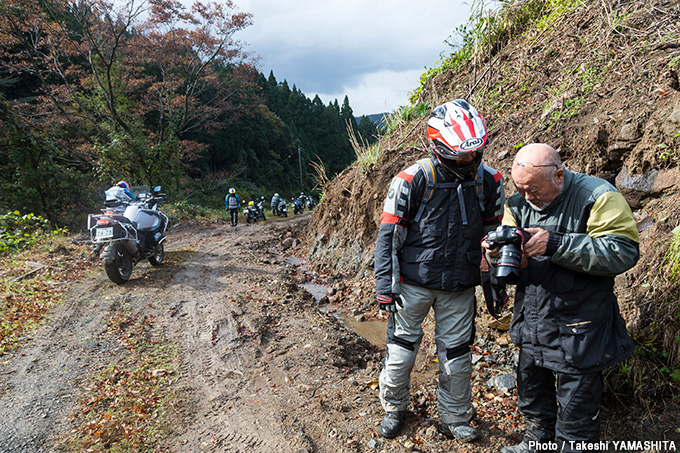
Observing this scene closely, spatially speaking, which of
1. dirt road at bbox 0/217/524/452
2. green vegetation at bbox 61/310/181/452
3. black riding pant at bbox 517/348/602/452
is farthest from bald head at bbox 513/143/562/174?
green vegetation at bbox 61/310/181/452

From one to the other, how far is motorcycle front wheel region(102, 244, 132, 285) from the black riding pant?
20.4 feet

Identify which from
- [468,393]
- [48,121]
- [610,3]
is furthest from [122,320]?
[48,121]

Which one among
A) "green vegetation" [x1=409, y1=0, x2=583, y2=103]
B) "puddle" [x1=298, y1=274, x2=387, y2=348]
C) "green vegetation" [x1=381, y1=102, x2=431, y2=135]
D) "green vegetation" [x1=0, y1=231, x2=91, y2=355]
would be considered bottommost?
"puddle" [x1=298, y1=274, x2=387, y2=348]

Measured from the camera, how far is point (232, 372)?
11.7 feet

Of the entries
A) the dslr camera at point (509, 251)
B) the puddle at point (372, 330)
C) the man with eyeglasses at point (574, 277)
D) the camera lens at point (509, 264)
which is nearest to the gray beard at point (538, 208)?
the man with eyeglasses at point (574, 277)

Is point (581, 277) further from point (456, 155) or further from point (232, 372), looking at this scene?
point (232, 372)

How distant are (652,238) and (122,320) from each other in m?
5.74

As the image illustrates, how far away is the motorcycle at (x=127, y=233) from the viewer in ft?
19.9

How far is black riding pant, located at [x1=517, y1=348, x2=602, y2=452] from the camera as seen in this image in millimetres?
1899

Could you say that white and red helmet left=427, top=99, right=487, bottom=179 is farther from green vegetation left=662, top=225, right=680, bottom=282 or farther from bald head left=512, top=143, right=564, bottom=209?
green vegetation left=662, top=225, right=680, bottom=282

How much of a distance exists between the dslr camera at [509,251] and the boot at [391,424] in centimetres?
130

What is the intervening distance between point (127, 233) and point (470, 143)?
607cm

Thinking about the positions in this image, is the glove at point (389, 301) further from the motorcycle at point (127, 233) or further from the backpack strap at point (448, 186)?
the motorcycle at point (127, 233)

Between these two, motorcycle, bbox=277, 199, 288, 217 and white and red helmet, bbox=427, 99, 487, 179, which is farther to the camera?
motorcycle, bbox=277, 199, 288, 217
